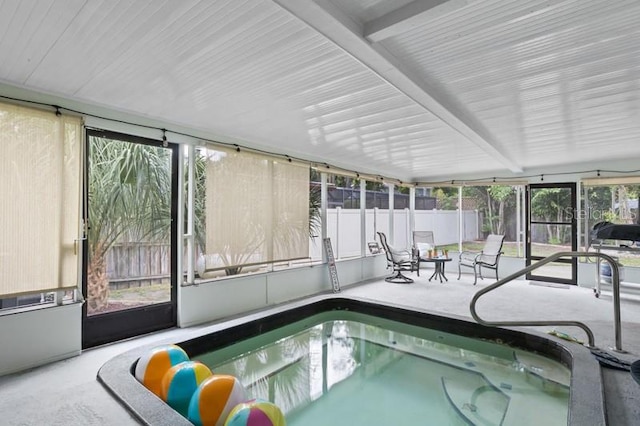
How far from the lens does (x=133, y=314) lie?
364 centimetres

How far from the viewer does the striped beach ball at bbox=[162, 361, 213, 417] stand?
2.02m

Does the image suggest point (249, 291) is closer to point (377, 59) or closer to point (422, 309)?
point (422, 309)

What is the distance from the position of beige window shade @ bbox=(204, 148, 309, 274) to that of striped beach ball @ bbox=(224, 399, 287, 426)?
8.96 ft

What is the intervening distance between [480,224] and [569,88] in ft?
19.9

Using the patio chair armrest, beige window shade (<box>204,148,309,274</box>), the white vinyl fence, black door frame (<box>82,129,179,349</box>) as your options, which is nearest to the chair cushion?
the white vinyl fence

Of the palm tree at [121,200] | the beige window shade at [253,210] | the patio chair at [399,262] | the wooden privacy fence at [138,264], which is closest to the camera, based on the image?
the palm tree at [121,200]

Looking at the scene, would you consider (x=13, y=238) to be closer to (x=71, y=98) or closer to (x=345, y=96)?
(x=71, y=98)

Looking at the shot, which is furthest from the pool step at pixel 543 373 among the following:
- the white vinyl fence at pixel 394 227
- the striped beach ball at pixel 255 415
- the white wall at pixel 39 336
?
the white wall at pixel 39 336

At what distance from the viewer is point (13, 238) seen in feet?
9.23

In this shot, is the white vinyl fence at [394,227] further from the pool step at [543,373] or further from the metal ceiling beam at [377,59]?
the pool step at [543,373]

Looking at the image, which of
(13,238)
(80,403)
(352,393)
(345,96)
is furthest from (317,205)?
(80,403)

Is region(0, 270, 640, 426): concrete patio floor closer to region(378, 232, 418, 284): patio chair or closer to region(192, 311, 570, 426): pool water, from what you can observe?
region(378, 232, 418, 284): patio chair

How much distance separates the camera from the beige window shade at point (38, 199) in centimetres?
278

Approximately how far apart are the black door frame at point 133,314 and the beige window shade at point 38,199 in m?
0.18
